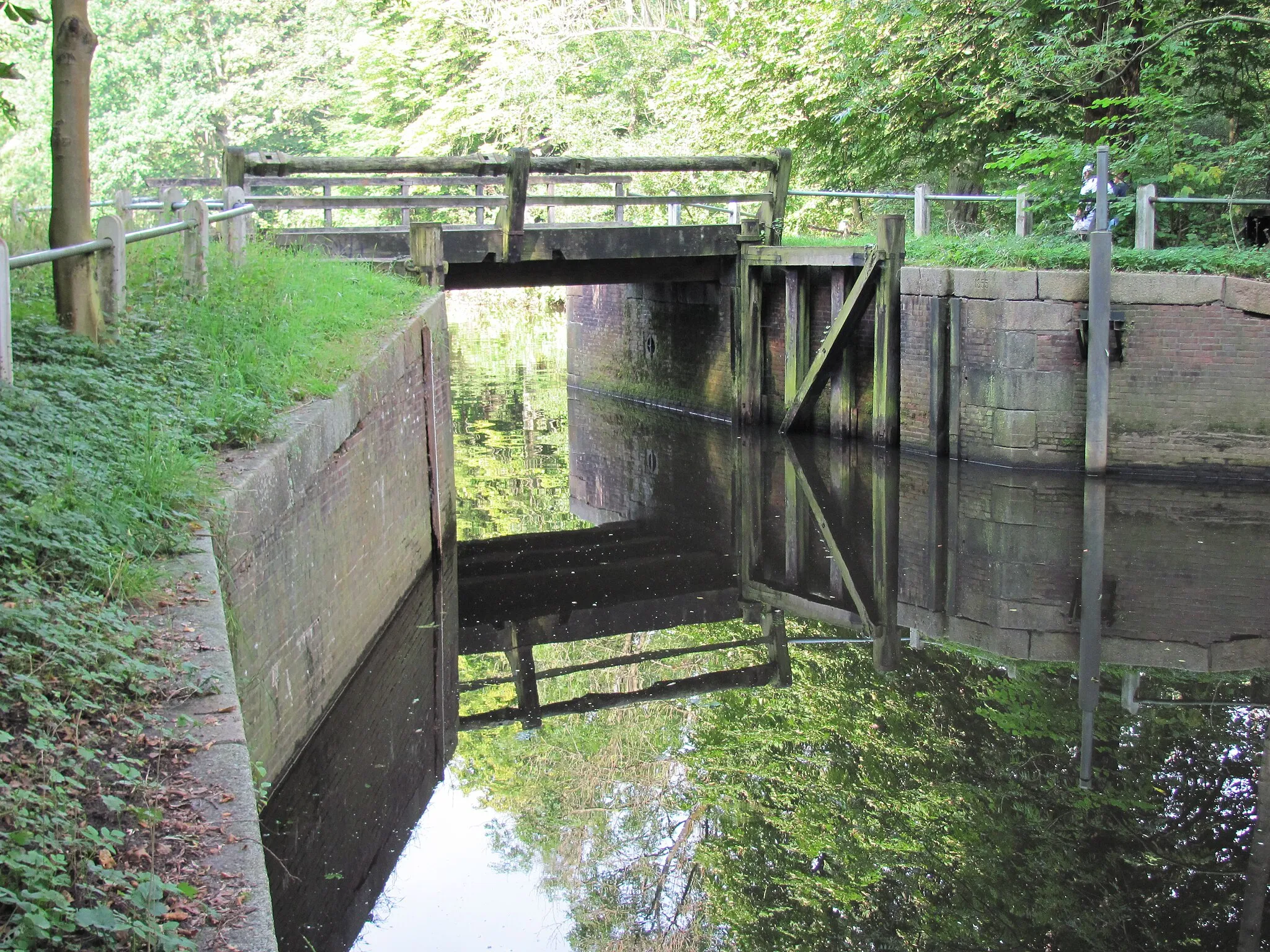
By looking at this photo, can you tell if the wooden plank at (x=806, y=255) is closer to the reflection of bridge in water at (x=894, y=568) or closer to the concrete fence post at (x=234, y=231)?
the reflection of bridge in water at (x=894, y=568)

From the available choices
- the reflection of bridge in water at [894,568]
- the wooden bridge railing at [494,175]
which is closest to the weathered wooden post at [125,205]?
the wooden bridge railing at [494,175]

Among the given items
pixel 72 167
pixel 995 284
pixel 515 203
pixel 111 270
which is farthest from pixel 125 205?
pixel 995 284

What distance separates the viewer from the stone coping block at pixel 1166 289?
12.0 metres

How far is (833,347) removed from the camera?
1477cm

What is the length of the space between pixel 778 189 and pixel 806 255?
112cm

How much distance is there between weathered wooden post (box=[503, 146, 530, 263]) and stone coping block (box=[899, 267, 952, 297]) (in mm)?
4160

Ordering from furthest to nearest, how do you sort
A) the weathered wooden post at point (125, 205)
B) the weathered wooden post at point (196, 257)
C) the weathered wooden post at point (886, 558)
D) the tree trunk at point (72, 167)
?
the weathered wooden post at point (125, 205) < the weathered wooden post at point (886, 558) < the weathered wooden post at point (196, 257) < the tree trunk at point (72, 167)

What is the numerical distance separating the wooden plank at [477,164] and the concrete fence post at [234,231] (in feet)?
7.01

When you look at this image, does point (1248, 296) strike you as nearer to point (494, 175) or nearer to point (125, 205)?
point (494, 175)

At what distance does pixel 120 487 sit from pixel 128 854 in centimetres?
225

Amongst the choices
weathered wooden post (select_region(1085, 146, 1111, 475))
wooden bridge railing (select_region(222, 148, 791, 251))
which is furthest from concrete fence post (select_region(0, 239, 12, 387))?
weathered wooden post (select_region(1085, 146, 1111, 475))

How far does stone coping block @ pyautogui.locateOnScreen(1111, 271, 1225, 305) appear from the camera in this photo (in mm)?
11961

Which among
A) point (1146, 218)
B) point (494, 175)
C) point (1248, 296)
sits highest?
point (494, 175)

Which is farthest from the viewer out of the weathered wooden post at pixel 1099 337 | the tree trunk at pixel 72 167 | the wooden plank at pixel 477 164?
the wooden plank at pixel 477 164
